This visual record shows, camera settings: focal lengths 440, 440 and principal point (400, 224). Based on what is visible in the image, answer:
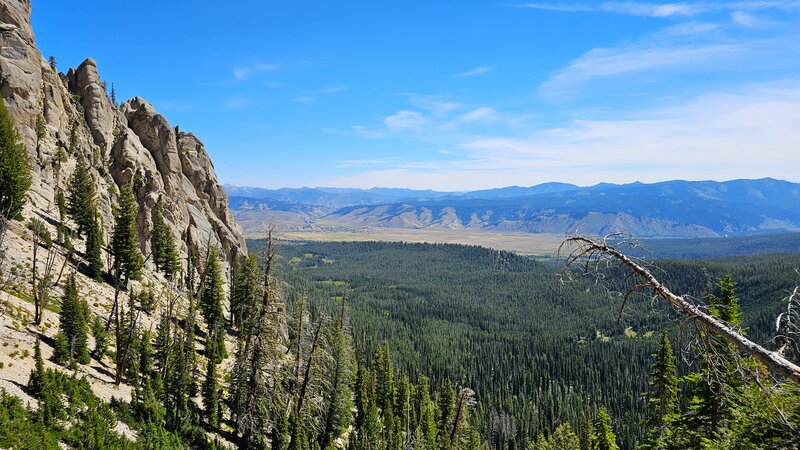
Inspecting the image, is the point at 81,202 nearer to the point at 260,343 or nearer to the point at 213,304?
the point at 213,304

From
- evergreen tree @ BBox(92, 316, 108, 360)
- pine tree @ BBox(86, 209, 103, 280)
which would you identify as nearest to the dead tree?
evergreen tree @ BBox(92, 316, 108, 360)

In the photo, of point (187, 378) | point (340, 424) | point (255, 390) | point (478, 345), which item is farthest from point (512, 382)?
point (255, 390)

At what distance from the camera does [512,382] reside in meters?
138

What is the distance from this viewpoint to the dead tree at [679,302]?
22.0 feet

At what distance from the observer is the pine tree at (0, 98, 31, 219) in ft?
156

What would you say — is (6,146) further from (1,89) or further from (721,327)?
(721,327)

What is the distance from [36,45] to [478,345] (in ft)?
492

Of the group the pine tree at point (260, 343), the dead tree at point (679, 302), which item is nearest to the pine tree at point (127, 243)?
the pine tree at point (260, 343)

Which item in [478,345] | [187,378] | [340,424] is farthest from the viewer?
[478,345]

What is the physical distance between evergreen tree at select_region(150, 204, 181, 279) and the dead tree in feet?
241

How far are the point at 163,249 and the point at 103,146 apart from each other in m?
28.0

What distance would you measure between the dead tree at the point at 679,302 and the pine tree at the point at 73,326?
43.0m

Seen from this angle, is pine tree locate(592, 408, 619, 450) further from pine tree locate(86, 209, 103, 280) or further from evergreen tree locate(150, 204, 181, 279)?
evergreen tree locate(150, 204, 181, 279)

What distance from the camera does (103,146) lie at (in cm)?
8231
